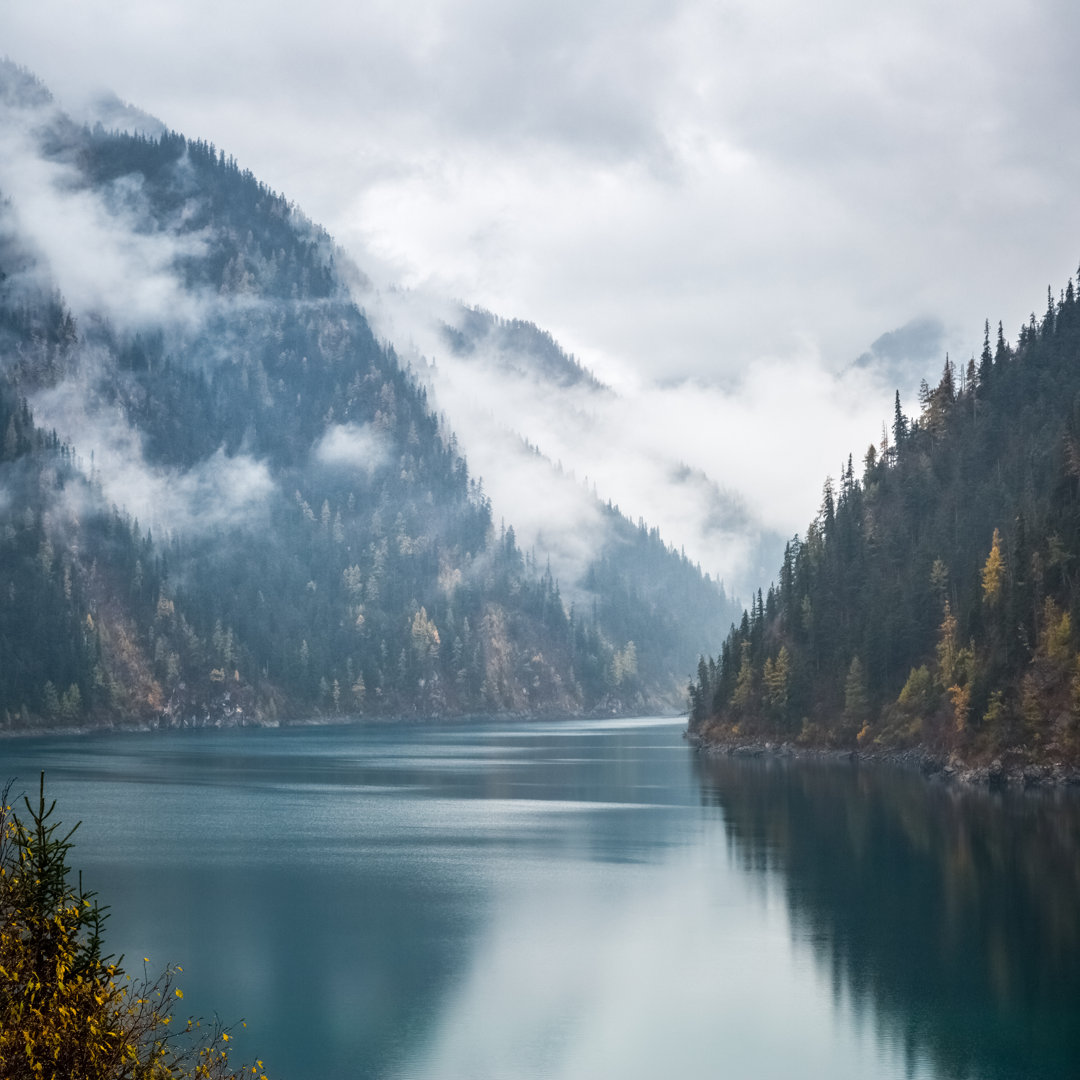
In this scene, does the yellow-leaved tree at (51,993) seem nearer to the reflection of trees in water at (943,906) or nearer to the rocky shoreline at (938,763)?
the reflection of trees in water at (943,906)

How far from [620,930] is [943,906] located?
59.4 feet

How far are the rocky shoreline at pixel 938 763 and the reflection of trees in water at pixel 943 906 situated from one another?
4.47 meters

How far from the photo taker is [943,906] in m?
67.9

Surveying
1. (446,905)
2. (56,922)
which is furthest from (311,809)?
(56,922)

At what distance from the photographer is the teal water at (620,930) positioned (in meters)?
45.8

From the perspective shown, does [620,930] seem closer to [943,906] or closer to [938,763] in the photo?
[943,906]

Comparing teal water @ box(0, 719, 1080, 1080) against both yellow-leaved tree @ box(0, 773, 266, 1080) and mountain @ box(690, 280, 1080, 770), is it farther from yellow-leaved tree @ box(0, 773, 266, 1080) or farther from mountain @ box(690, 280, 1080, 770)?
yellow-leaved tree @ box(0, 773, 266, 1080)

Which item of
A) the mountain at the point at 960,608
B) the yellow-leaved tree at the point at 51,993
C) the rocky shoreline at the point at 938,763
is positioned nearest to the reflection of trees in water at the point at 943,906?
the rocky shoreline at the point at 938,763

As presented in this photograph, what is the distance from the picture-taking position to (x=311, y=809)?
11975cm

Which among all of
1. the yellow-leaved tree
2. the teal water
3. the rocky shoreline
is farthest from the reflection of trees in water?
the yellow-leaved tree

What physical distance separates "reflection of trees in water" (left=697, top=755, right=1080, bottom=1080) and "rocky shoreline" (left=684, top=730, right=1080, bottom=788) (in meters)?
4.47

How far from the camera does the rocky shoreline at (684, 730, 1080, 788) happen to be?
116500 mm

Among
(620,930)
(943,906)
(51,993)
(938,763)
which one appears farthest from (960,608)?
(51,993)

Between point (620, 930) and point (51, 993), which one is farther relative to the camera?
point (620, 930)
